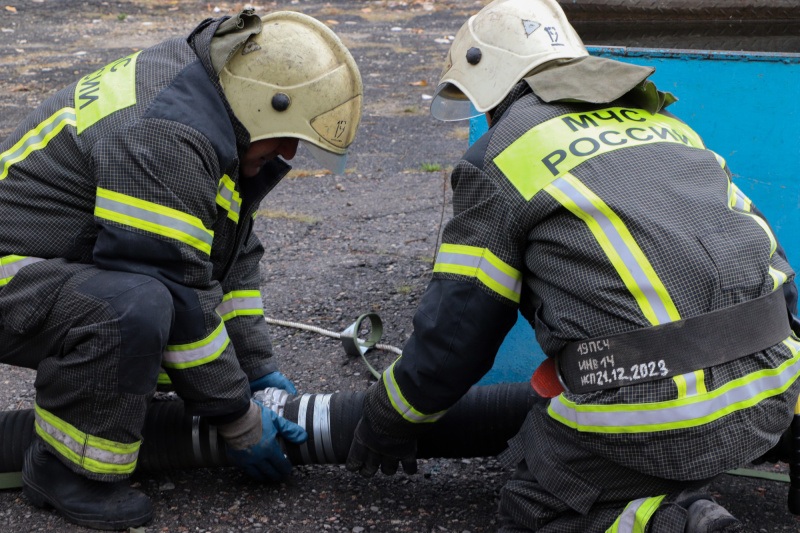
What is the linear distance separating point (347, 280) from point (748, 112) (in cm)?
205

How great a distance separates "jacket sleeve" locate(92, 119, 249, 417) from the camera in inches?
83.7

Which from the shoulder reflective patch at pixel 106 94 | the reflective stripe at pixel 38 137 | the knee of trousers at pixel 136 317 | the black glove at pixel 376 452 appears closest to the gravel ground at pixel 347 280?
the black glove at pixel 376 452

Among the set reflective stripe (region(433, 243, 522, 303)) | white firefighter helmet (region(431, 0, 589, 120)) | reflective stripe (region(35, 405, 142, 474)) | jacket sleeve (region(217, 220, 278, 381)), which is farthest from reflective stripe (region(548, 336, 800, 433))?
jacket sleeve (region(217, 220, 278, 381))

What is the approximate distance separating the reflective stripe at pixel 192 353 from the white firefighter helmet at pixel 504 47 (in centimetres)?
100

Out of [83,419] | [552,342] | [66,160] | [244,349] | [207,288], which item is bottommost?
[244,349]

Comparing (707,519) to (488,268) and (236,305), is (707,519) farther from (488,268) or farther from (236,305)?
(236,305)

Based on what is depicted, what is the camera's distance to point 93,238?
2311 millimetres

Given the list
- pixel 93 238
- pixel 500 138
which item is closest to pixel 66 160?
pixel 93 238

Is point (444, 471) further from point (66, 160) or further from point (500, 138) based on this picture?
point (66, 160)

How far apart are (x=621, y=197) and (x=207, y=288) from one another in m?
1.21

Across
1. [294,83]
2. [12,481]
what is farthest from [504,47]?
[12,481]

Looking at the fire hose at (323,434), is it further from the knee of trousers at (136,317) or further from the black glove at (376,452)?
the knee of trousers at (136,317)

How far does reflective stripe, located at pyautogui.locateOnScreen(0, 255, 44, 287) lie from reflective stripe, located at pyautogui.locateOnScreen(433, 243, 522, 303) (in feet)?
3.88

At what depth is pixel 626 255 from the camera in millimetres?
1778
